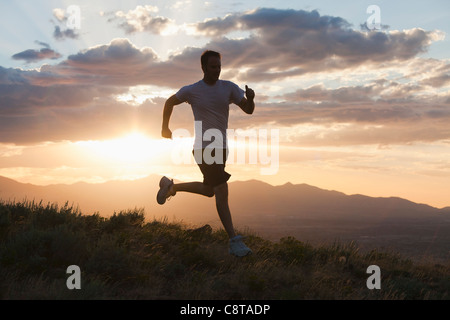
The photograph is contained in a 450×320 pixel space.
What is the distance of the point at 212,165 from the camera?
6676mm

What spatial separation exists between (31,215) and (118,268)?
111 inches

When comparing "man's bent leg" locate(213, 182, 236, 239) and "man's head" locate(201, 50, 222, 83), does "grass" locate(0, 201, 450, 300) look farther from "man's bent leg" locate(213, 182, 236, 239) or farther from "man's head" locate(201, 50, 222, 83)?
"man's head" locate(201, 50, 222, 83)

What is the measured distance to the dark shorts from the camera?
6637 mm

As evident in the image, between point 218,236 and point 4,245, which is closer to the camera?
point 4,245

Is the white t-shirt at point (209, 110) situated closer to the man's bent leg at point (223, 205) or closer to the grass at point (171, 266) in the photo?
the man's bent leg at point (223, 205)

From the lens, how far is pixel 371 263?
750cm

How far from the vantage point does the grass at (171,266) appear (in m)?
5.20

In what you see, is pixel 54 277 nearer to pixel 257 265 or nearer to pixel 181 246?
pixel 181 246

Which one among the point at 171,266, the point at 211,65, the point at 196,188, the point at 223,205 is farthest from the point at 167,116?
the point at 171,266

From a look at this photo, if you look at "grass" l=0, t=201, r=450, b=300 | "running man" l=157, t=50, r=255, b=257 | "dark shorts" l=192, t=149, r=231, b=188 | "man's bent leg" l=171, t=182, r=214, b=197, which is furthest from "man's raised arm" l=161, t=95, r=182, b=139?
"grass" l=0, t=201, r=450, b=300

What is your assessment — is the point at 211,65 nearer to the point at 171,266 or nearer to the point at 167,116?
the point at 167,116

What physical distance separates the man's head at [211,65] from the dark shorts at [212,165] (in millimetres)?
1090

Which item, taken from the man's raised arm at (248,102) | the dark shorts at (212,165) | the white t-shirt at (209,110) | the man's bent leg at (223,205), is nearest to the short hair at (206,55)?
the white t-shirt at (209,110)
